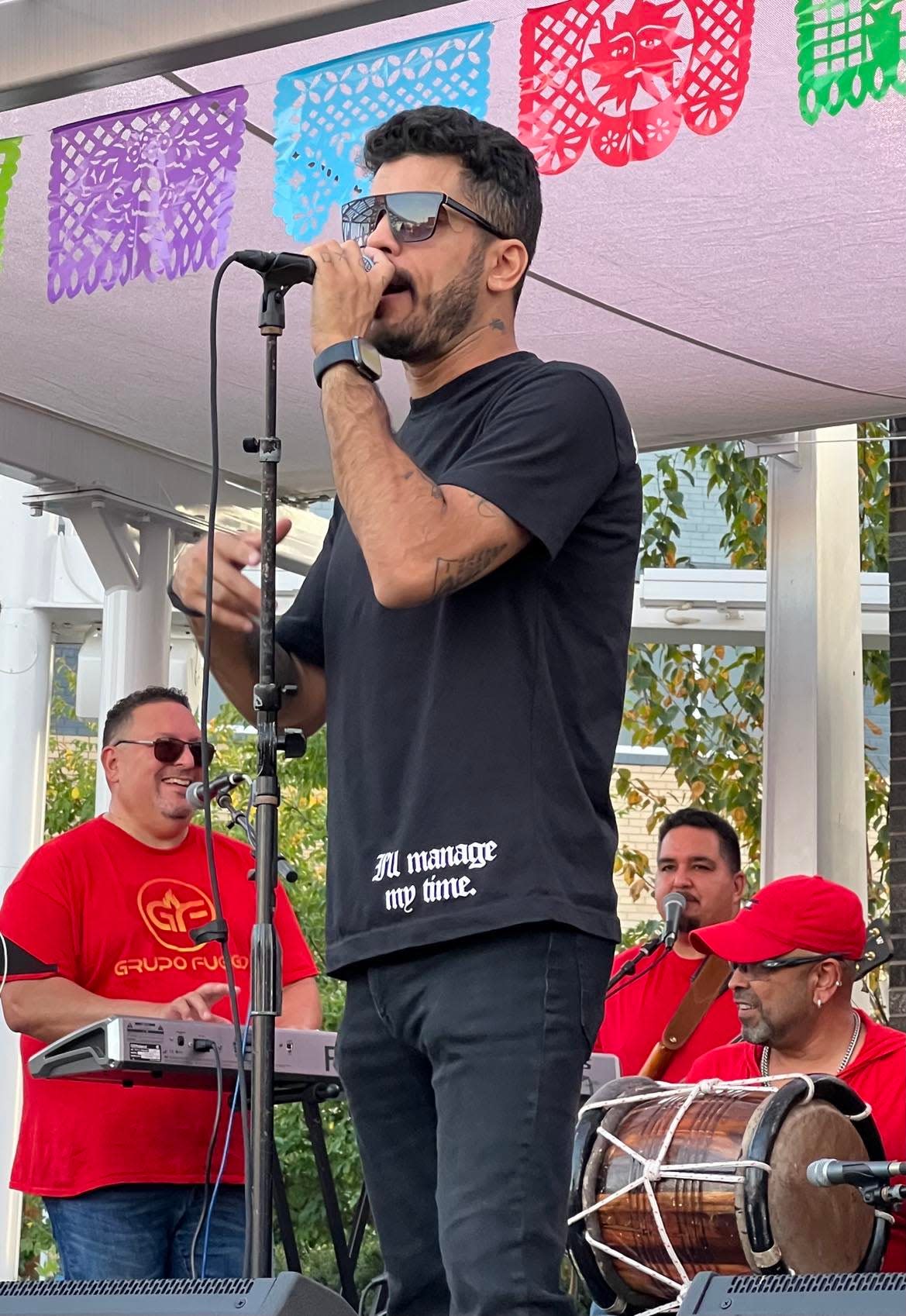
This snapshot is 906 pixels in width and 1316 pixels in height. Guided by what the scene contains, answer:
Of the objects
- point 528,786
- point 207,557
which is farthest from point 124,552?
point 528,786

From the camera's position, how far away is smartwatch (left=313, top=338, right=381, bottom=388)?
2.09 m

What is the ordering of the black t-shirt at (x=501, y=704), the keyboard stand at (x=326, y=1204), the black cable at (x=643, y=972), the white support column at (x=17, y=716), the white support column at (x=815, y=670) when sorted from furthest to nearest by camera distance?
1. the white support column at (x=17, y=716)
2. the white support column at (x=815, y=670)
3. the black cable at (x=643, y=972)
4. the keyboard stand at (x=326, y=1204)
5. the black t-shirt at (x=501, y=704)

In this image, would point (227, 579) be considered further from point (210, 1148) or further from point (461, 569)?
point (210, 1148)

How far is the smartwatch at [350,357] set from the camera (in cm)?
209

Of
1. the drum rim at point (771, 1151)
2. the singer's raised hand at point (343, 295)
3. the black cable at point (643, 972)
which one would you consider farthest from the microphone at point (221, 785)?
the black cable at point (643, 972)

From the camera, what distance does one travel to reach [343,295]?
6.93 feet

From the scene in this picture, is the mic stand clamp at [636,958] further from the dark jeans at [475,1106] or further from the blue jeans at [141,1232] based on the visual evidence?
the dark jeans at [475,1106]

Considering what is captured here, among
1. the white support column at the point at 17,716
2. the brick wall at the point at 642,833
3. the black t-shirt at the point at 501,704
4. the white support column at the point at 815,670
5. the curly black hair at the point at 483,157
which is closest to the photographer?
the black t-shirt at the point at 501,704

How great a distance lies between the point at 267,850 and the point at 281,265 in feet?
2.43

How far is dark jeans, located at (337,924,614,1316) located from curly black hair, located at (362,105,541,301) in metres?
0.84

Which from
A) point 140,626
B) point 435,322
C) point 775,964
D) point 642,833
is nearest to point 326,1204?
point 775,964

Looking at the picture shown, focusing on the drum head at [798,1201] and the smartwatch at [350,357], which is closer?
the smartwatch at [350,357]

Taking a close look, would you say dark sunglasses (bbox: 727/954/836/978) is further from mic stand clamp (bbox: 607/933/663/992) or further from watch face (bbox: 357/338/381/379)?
watch face (bbox: 357/338/381/379)

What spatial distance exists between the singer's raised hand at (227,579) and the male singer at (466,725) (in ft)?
0.47
